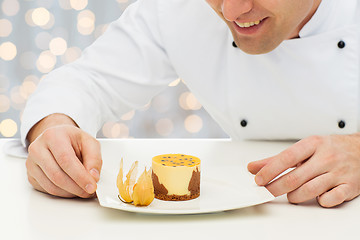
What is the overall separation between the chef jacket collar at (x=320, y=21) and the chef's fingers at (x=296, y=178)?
0.56m

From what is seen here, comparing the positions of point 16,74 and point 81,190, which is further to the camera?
point 16,74

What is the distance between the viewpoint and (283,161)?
3.01 ft

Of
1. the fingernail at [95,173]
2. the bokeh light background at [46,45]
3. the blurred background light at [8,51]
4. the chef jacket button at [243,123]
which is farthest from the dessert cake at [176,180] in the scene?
the blurred background light at [8,51]

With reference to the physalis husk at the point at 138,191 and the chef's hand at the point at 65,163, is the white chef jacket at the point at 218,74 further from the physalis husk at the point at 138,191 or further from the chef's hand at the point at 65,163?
the physalis husk at the point at 138,191

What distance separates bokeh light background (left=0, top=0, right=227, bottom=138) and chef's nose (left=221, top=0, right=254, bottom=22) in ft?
5.28

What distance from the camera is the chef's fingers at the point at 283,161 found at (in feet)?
3.01

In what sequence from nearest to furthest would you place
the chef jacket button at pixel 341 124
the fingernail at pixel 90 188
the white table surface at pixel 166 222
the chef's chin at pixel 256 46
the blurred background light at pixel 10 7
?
the white table surface at pixel 166 222 < the fingernail at pixel 90 188 < the chef's chin at pixel 256 46 < the chef jacket button at pixel 341 124 < the blurred background light at pixel 10 7

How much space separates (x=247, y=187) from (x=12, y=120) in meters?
2.13

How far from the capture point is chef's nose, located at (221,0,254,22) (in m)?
1.17

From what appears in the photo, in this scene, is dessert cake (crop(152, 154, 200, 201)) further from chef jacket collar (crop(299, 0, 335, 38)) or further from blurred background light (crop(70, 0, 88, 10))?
blurred background light (crop(70, 0, 88, 10))

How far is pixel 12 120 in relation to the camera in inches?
110

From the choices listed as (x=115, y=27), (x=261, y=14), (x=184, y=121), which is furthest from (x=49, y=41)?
(x=261, y=14)

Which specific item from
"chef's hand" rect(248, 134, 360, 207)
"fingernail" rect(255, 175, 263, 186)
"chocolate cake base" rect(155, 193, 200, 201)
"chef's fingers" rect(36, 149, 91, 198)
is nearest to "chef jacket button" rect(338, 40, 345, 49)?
"chef's hand" rect(248, 134, 360, 207)

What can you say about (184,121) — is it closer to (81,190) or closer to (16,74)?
(16,74)
